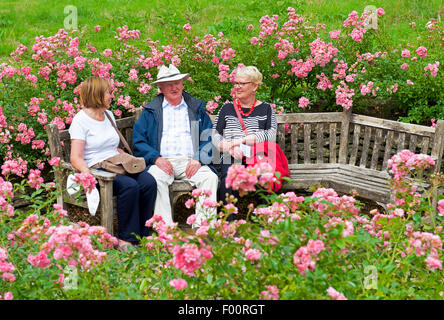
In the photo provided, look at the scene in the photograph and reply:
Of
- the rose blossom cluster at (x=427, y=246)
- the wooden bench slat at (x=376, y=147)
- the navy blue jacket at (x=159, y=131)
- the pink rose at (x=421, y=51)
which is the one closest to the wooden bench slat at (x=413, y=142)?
the wooden bench slat at (x=376, y=147)

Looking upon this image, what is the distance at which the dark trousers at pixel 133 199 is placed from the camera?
457cm

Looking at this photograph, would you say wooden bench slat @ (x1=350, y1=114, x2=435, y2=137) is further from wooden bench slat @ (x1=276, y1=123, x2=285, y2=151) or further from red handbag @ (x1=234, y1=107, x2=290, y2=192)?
red handbag @ (x1=234, y1=107, x2=290, y2=192)

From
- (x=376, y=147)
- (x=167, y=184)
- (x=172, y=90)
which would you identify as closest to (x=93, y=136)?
(x=167, y=184)

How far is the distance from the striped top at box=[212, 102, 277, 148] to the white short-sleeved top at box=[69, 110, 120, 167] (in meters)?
0.88

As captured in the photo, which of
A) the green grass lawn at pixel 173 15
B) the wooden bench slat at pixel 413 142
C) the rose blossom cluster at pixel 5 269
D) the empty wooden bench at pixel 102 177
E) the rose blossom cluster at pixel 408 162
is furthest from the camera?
the green grass lawn at pixel 173 15

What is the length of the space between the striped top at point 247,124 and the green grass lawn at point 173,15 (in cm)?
358

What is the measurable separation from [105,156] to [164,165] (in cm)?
47

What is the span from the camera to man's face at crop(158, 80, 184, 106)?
5027 millimetres

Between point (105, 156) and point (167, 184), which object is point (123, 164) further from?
point (167, 184)

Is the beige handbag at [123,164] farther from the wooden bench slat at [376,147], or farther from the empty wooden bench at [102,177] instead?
the wooden bench slat at [376,147]

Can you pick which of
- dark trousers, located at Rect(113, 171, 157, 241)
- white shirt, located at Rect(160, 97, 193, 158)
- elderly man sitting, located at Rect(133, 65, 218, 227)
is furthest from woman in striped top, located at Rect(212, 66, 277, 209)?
dark trousers, located at Rect(113, 171, 157, 241)

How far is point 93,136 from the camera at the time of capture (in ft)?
15.4

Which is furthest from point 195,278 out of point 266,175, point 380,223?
point 380,223

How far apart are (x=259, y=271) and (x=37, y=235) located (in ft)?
3.48
